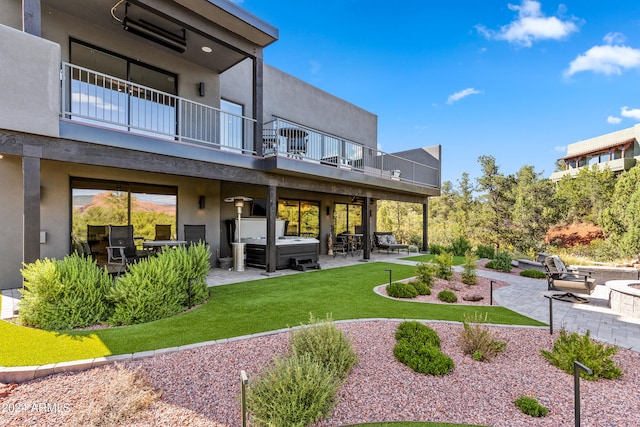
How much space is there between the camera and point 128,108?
7.75m

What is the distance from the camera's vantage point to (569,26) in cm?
1416

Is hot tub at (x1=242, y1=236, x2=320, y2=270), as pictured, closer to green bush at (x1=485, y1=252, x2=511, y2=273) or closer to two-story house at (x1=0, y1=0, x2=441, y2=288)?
two-story house at (x1=0, y1=0, x2=441, y2=288)

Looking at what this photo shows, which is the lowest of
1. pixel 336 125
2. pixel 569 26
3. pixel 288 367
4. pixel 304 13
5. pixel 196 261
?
pixel 288 367

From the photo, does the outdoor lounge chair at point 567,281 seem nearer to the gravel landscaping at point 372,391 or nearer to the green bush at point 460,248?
the gravel landscaping at point 372,391

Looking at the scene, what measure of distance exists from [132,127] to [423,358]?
21.3 ft

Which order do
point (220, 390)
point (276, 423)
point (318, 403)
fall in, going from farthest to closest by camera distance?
point (220, 390) < point (318, 403) < point (276, 423)

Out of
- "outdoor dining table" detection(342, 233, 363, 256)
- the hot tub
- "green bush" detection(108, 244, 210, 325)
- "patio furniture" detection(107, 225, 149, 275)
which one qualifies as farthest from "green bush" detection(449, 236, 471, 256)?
"patio furniture" detection(107, 225, 149, 275)

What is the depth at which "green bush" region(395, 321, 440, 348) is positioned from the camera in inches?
152

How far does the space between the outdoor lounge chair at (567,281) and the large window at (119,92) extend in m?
9.15

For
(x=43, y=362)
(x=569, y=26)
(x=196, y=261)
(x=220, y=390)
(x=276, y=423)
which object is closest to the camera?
(x=276, y=423)

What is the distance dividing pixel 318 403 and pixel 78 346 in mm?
3158

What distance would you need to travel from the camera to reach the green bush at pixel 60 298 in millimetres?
4277

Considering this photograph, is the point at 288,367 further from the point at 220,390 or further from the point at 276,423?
the point at 220,390

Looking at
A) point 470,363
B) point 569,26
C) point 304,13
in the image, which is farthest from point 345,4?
point 470,363
